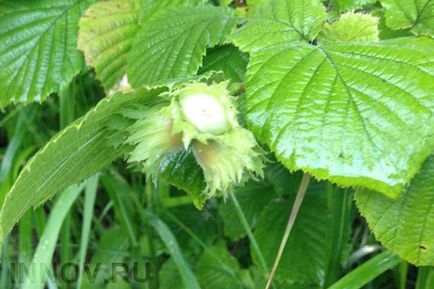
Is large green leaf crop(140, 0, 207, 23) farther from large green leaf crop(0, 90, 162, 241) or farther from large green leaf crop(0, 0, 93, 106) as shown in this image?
large green leaf crop(0, 90, 162, 241)

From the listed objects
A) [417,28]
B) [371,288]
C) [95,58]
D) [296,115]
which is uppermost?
[95,58]

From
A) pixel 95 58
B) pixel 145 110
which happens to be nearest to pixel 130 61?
pixel 95 58

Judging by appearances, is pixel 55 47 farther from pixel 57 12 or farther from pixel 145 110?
pixel 145 110

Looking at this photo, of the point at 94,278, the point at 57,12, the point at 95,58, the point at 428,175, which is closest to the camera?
the point at 428,175

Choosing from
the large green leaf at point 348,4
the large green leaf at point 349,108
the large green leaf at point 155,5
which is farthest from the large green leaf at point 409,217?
the large green leaf at point 155,5

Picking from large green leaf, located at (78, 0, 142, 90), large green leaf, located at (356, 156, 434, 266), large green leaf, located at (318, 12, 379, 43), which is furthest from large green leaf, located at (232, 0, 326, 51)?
large green leaf, located at (78, 0, 142, 90)

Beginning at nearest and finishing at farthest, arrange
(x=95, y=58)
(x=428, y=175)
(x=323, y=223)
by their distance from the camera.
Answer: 1. (x=428, y=175)
2. (x=95, y=58)
3. (x=323, y=223)

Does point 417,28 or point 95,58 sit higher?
point 95,58
